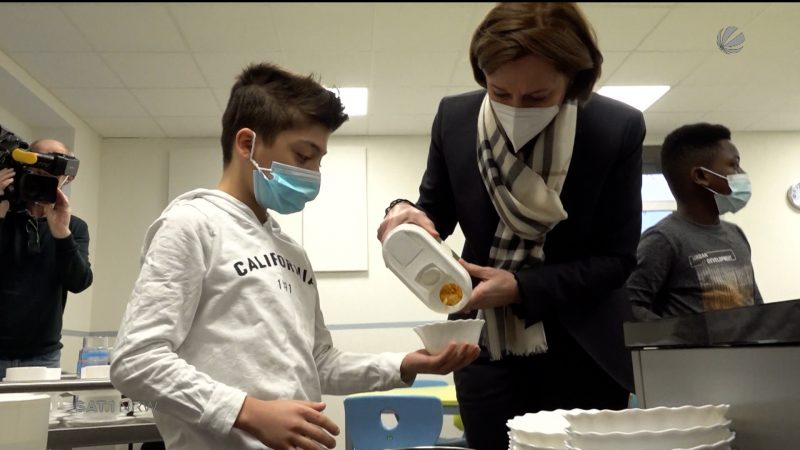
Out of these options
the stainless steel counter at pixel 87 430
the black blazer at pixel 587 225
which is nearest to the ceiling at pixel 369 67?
the stainless steel counter at pixel 87 430

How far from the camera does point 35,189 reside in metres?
2.04

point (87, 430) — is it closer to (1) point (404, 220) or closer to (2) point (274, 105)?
(2) point (274, 105)

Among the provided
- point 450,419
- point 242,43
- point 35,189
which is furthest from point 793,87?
point 35,189

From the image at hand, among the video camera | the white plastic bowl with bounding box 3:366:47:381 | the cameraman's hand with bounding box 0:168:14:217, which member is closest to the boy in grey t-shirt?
the white plastic bowl with bounding box 3:366:47:381

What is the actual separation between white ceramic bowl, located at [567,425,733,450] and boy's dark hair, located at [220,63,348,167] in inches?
31.8

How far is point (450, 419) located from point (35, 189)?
352 centimetres

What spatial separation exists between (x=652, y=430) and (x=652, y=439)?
0.13 ft

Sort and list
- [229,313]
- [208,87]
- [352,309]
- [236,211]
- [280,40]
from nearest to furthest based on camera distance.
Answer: [229,313]
[236,211]
[280,40]
[208,87]
[352,309]

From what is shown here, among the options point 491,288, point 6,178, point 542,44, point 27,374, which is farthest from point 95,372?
point 542,44

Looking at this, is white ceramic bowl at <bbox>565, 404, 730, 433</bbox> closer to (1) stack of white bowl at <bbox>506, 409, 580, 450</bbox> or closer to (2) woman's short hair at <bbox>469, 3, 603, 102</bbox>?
(1) stack of white bowl at <bbox>506, 409, 580, 450</bbox>

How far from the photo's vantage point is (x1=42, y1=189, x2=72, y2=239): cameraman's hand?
2311 millimetres

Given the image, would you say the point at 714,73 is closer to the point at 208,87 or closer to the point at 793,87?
the point at 793,87

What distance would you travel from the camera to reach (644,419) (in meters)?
0.53

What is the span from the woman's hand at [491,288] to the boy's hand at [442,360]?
60 mm
